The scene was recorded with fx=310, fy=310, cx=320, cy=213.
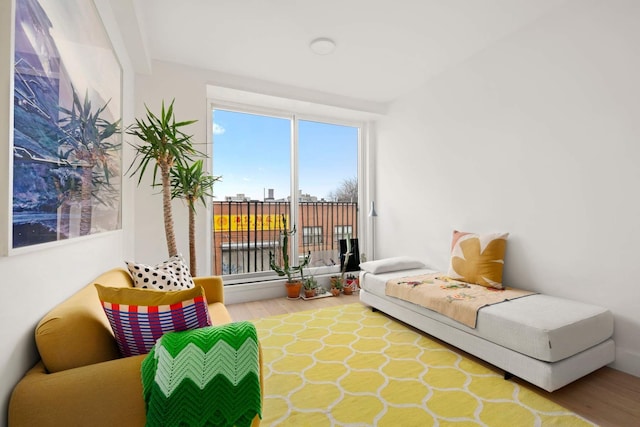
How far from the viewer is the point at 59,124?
119 cm

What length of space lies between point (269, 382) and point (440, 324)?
1442 mm

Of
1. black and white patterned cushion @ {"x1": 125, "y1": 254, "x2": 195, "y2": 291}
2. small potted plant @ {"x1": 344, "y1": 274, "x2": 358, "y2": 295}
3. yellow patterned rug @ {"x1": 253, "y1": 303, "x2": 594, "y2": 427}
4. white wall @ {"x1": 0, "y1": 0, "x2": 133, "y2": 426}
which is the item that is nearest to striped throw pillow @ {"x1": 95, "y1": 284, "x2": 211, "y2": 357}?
white wall @ {"x1": 0, "y1": 0, "x2": 133, "y2": 426}

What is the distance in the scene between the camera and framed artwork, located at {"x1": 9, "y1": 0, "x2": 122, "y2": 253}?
3.18 ft

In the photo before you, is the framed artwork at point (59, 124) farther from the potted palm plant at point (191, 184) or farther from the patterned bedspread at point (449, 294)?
the patterned bedspread at point (449, 294)

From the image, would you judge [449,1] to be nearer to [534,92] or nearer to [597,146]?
[534,92]

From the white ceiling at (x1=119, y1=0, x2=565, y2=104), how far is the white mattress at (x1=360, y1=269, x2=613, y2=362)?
234 centimetres

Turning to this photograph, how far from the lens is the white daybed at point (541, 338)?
1848 millimetres

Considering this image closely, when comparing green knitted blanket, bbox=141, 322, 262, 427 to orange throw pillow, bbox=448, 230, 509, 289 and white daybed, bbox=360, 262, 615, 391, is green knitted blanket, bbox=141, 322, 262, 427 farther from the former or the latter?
orange throw pillow, bbox=448, 230, 509, 289

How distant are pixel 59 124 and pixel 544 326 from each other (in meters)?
2.67

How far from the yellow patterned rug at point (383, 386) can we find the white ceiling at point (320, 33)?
8.99 ft

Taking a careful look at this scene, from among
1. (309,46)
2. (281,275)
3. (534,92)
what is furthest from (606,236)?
(281,275)

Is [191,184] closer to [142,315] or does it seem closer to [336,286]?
[142,315]

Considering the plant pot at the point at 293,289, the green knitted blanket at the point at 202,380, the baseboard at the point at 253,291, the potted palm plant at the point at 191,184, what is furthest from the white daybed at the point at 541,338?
the potted palm plant at the point at 191,184

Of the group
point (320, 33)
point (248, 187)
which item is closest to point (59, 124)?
point (320, 33)
